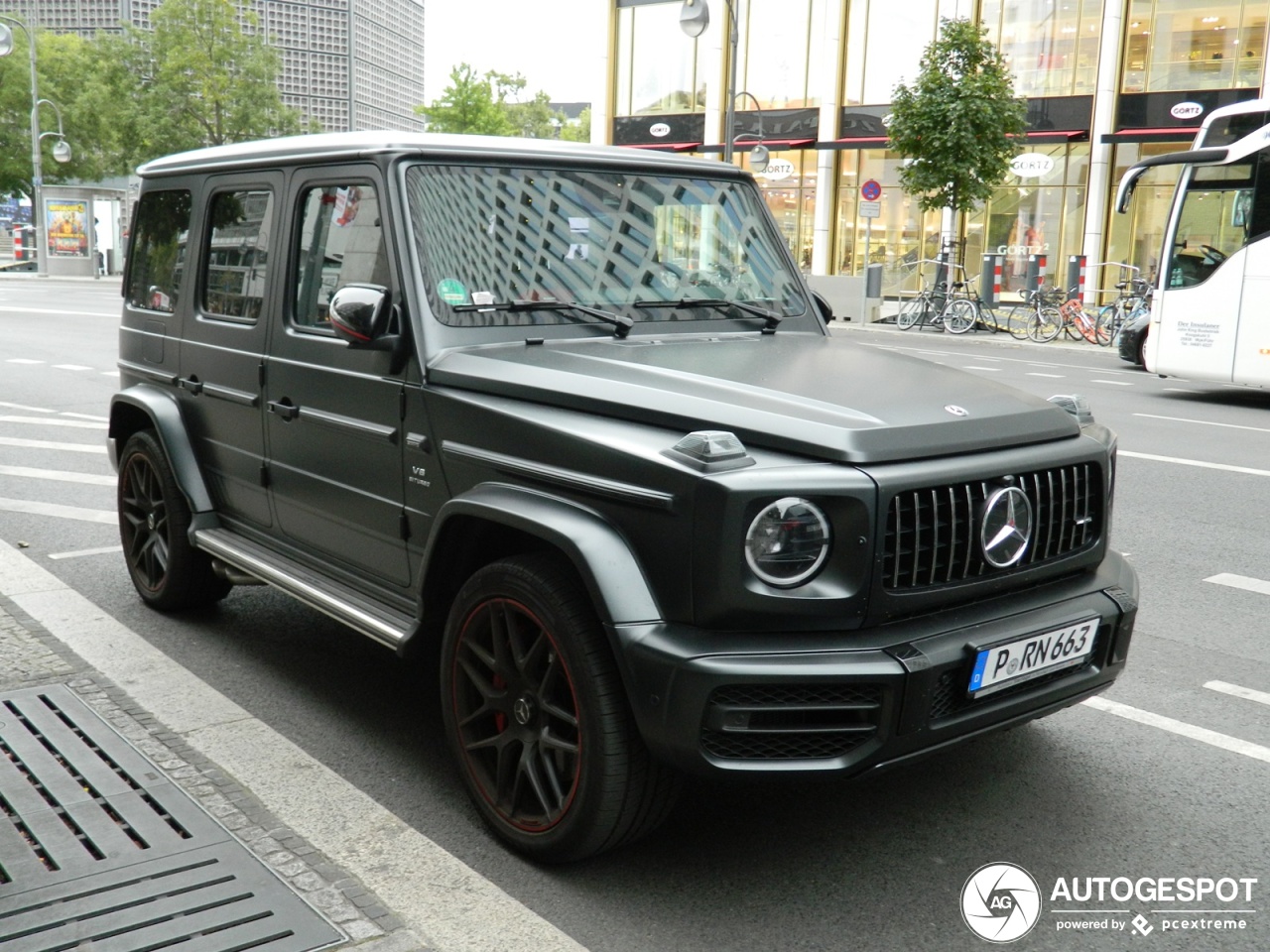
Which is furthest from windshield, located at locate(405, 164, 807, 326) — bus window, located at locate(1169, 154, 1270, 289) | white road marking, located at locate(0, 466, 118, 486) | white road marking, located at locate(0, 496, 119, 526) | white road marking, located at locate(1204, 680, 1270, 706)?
bus window, located at locate(1169, 154, 1270, 289)

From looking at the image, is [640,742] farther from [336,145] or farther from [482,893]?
[336,145]

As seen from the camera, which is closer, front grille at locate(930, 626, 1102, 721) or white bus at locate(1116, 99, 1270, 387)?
front grille at locate(930, 626, 1102, 721)

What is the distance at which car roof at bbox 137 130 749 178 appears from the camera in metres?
3.91

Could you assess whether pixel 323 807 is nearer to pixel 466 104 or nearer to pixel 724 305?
pixel 724 305

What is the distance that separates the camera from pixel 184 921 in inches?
115

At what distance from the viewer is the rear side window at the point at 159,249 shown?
206 inches

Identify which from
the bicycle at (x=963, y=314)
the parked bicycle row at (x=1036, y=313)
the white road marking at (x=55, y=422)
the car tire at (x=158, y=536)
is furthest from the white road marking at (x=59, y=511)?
the bicycle at (x=963, y=314)

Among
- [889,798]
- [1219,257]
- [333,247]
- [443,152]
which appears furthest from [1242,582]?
[1219,257]

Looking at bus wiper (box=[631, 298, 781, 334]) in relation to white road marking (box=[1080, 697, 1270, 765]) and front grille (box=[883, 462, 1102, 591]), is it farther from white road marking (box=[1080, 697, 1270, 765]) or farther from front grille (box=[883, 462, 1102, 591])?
white road marking (box=[1080, 697, 1270, 765])

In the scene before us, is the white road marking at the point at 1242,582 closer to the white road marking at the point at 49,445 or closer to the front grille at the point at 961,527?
the front grille at the point at 961,527

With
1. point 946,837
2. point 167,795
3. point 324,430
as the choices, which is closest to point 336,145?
point 324,430

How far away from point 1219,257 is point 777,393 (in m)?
12.8

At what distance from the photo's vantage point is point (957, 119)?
2517 centimetres

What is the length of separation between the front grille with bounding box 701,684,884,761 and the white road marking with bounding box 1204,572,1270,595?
13.2ft
